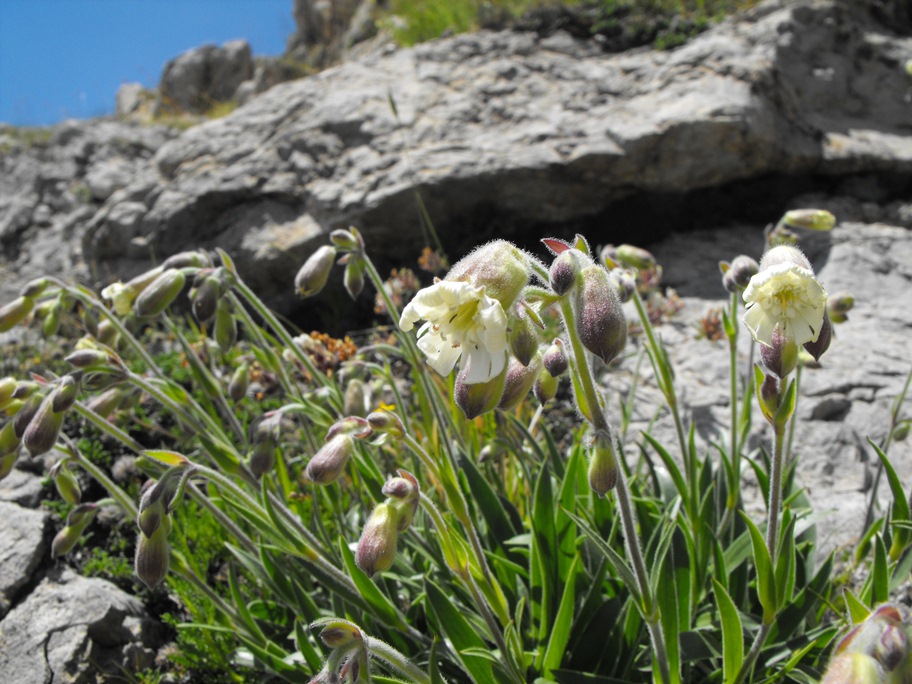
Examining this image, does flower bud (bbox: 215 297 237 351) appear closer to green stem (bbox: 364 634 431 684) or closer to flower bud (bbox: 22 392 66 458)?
flower bud (bbox: 22 392 66 458)

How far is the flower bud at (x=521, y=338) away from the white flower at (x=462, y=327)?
0.12 ft

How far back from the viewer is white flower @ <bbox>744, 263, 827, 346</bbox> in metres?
1.64

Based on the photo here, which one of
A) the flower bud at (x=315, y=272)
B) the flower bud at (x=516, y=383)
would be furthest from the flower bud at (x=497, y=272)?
the flower bud at (x=315, y=272)

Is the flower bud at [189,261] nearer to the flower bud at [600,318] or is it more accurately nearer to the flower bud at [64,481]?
the flower bud at [64,481]

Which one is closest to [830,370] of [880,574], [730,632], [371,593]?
[880,574]

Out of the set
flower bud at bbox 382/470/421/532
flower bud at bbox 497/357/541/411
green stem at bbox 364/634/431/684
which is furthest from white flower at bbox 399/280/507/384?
green stem at bbox 364/634/431/684

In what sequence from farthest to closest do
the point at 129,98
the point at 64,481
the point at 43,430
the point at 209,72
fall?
the point at 129,98, the point at 209,72, the point at 64,481, the point at 43,430

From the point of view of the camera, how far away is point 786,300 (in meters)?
1.72

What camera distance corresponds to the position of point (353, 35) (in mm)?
15680

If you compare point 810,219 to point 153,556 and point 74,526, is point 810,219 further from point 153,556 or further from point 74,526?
point 74,526

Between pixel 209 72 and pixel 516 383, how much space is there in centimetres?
2377

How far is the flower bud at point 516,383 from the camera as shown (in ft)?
5.49

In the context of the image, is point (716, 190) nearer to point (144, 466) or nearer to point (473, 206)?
point (473, 206)

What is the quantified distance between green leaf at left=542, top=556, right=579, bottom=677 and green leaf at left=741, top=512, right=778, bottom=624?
21.0 inches
